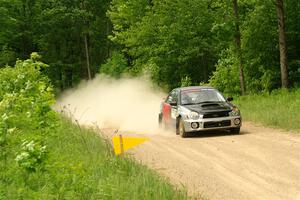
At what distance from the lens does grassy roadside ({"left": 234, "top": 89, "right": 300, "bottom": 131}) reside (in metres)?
18.3

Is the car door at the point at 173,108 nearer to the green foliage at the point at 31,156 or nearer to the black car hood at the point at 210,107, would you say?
the black car hood at the point at 210,107

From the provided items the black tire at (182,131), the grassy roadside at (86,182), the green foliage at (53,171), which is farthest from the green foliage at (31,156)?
the black tire at (182,131)

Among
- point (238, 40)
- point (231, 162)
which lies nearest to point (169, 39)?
point (238, 40)

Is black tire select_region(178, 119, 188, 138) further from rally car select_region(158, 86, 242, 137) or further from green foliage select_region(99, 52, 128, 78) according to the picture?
green foliage select_region(99, 52, 128, 78)

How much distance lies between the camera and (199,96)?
59.5ft

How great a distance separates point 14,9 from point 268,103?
40.2m

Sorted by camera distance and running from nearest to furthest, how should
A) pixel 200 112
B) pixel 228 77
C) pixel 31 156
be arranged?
pixel 31 156 < pixel 200 112 < pixel 228 77

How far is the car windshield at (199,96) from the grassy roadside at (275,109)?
85.7 inches

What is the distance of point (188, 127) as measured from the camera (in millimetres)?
16750

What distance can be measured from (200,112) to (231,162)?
17.1 feet

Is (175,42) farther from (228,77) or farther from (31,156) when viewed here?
(31,156)

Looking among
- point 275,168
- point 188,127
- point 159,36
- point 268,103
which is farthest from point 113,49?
point 275,168

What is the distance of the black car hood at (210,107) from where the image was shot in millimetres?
16797

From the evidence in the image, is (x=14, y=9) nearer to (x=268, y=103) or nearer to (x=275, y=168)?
(x=268, y=103)
